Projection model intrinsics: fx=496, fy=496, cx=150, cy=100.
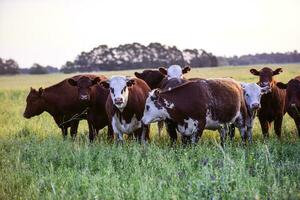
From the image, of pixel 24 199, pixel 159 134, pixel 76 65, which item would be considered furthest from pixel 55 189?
pixel 76 65

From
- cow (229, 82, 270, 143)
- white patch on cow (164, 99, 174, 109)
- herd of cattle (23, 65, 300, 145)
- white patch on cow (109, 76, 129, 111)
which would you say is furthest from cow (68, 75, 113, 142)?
cow (229, 82, 270, 143)

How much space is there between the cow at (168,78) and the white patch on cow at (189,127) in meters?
0.48

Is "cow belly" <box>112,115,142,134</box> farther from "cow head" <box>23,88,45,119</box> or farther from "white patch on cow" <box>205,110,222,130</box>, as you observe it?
"cow head" <box>23,88,45,119</box>

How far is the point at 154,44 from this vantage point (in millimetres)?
81812

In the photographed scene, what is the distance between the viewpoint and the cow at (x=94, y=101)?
39.3ft

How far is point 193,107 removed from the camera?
9.57 m

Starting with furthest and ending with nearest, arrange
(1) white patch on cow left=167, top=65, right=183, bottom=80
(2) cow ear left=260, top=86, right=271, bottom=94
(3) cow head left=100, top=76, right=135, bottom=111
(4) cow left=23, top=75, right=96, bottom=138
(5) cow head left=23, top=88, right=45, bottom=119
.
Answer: (5) cow head left=23, top=88, right=45, bottom=119, (4) cow left=23, top=75, right=96, bottom=138, (1) white patch on cow left=167, top=65, right=183, bottom=80, (2) cow ear left=260, top=86, right=271, bottom=94, (3) cow head left=100, top=76, right=135, bottom=111

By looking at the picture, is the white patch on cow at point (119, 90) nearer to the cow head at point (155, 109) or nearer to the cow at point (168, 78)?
the cow head at point (155, 109)

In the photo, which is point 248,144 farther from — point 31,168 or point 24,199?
point 24,199

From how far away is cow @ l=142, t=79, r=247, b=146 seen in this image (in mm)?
9602

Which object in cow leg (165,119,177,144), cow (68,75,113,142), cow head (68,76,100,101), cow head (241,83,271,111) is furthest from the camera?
cow (68,75,113,142)

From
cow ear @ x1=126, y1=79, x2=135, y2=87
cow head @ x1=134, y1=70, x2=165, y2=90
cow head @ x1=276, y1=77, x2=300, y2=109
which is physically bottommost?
cow head @ x1=276, y1=77, x2=300, y2=109

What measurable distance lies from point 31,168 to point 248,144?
451cm

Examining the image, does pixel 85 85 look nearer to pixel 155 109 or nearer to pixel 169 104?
pixel 155 109
